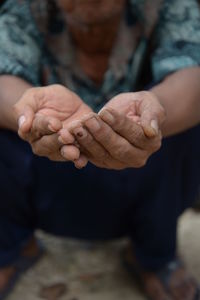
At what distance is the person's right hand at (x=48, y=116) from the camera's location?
1.06 metres

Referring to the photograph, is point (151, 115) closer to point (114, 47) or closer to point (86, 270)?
point (114, 47)

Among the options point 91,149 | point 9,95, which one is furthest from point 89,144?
point 9,95

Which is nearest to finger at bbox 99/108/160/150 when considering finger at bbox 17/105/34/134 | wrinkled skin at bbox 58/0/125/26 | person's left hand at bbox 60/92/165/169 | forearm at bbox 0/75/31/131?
person's left hand at bbox 60/92/165/169

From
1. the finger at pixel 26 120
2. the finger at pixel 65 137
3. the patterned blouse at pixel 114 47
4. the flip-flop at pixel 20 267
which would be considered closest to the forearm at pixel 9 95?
the patterned blouse at pixel 114 47

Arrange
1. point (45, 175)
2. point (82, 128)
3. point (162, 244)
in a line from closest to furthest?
1. point (82, 128)
2. point (45, 175)
3. point (162, 244)

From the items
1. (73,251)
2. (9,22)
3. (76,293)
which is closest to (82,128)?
(9,22)

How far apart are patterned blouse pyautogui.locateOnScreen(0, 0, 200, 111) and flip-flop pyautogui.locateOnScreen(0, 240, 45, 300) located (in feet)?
1.40

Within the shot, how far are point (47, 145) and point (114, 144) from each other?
11cm

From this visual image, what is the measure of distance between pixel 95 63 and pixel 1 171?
358mm

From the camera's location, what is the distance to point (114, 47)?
1.57m

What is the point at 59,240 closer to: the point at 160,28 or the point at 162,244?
the point at 162,244

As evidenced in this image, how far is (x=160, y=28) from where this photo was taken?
151 centimetres

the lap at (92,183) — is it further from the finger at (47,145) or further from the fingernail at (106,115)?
the fingernail at (106,115)

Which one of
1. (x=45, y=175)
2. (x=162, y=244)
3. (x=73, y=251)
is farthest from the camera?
(x=73, y=251)
